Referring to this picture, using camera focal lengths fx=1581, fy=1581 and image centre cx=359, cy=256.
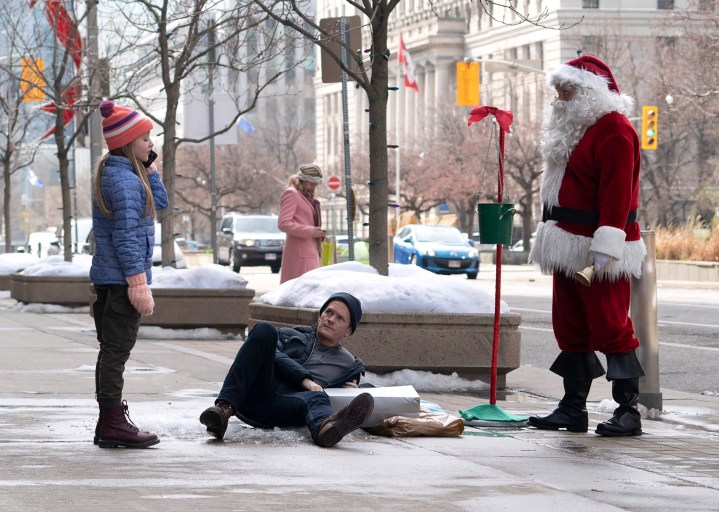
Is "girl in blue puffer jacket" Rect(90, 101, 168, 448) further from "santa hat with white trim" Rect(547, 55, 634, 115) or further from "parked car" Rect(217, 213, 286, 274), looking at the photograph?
"parked car" Rect(217, 213, 286, 274)

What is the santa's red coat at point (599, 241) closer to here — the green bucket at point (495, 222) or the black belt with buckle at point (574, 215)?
the black belt with buckle at point (574, 215)

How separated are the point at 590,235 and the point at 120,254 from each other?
8.70 ft

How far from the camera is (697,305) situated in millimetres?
24641

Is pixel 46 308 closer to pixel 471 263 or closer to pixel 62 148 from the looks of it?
pixel 62 148

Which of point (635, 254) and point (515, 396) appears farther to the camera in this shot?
point (515, 396)

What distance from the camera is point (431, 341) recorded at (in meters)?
10.9

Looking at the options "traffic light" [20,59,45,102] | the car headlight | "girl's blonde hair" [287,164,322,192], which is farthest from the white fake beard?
the car headlight

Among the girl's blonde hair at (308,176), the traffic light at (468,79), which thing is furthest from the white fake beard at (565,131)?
the traffic light at (468,79)

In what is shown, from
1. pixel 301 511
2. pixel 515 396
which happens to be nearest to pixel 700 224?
pixel 515 396

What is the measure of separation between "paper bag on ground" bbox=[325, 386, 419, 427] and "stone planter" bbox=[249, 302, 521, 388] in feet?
7.74

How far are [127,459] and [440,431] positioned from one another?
5.90 ft

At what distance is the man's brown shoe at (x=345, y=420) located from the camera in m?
7.53

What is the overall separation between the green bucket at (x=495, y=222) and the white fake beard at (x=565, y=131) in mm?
241

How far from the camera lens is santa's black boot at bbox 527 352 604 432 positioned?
29.2ft
